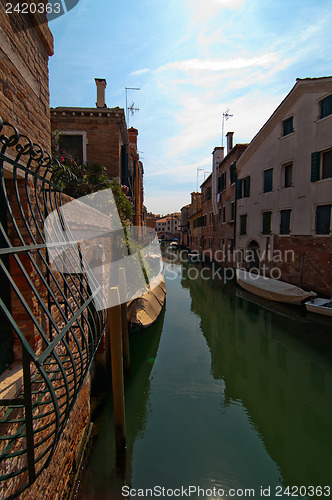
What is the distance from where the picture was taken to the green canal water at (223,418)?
3.83m

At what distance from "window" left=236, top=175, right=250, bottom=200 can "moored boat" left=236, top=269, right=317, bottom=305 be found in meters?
5.83

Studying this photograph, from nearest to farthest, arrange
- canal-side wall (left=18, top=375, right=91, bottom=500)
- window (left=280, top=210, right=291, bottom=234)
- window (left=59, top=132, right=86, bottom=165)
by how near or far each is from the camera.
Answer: canal-side wall (left=18, top=375, right=91, bottom=500), window (left=59, top=132, right=86, bottom=165), window (left=280, top=210, right=291, bottom=234)

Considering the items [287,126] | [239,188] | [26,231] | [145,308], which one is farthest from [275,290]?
[26,231]

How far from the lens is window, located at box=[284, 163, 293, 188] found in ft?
43.0

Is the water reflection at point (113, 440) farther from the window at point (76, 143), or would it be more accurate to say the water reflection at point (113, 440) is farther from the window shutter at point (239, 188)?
the window shutter at point (239, 188)

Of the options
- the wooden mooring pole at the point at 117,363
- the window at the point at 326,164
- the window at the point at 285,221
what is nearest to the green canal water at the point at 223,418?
the wooden mooring pole at the point at 117,363

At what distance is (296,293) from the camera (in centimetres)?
1126

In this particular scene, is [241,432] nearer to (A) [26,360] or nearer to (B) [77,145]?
(A) [26,360]

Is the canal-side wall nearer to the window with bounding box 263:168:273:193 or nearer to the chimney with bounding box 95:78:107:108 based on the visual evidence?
the chimney with bounding box 95:78:107:108

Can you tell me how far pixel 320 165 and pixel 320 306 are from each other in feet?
20.5

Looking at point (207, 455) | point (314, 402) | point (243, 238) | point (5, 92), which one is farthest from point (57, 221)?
point (243, 238)

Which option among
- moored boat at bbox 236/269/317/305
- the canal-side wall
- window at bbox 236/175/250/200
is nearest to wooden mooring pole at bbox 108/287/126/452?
the canal-side wall

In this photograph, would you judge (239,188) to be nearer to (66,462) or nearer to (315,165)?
(315,165)

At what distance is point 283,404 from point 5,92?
7193 millimetres
